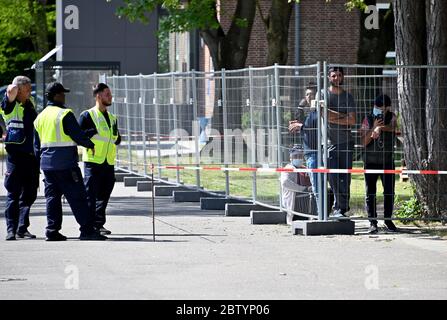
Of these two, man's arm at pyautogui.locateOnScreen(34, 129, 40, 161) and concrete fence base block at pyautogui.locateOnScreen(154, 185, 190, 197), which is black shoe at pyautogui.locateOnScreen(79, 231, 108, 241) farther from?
concrete fence base block at pyautogui.locateOnScreen(154, 185, 190, 197)

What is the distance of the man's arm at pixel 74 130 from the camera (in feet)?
50.1

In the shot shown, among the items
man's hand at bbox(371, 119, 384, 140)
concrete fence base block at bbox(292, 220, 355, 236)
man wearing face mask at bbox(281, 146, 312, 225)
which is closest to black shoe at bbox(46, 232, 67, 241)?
concrete fence base block at bbox(292, 220, 355, 236)

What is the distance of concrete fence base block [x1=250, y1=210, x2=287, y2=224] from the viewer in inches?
708

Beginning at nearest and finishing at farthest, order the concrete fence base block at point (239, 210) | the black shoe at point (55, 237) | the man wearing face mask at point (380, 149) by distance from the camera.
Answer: the black shoe at point (55, 237), the man wearing face mask at point (380, 149), the concrete fence base block at point (239, 210)

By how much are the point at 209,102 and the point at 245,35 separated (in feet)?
43.5

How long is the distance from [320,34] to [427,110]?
34.6 meters

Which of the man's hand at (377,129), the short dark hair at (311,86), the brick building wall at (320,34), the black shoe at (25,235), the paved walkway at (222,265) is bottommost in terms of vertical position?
the paved walkway at (222,265)

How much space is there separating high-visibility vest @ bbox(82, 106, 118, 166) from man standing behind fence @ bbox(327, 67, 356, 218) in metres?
2.66

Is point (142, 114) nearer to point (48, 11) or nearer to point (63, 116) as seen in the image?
point (63, 116)

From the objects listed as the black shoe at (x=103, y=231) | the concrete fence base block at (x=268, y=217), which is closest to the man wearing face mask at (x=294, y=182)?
the concrete fence base block at (x=268, y=217)

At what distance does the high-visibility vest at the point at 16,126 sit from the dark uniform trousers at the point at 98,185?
88cm

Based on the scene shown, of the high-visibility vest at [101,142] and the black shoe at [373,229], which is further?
the black shoe at [373,229]

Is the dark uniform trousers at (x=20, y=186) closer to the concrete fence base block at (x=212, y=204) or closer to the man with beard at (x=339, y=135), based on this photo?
the man with beard at (x=339, y=135)

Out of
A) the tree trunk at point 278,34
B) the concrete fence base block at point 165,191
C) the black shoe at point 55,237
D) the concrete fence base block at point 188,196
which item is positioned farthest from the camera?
the tree trunk at point 278,34
